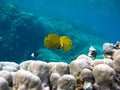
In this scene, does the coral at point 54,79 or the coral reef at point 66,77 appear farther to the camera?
the coral at point 54,79

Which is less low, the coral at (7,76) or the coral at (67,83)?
the coral at (7,76)

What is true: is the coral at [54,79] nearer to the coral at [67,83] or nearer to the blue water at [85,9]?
the coral at [67,83]

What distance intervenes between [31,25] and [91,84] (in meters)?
22.6

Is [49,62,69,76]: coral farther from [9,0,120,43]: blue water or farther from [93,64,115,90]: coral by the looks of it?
[9,0,120,43]: blue water

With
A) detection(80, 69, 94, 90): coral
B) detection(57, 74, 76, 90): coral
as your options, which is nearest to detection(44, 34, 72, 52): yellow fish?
detection(80, 69, 94, 90): coral

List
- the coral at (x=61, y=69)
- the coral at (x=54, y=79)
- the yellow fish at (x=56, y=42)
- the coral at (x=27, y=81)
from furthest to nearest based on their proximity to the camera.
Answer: the yellow fish at (x=56, y=42) → the coral at (x=61, y=69) → the coral at (x=54, y=79) → the coral at (x=27, y=81)

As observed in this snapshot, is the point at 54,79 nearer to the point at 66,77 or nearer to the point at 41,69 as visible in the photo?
the point at 41,69

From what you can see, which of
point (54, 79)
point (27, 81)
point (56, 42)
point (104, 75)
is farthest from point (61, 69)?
point (56, 42)

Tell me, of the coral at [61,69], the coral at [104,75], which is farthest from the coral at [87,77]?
the coral at [61,69]

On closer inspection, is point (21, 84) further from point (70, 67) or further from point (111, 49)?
point (111, 49)

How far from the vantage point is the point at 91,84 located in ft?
10.4

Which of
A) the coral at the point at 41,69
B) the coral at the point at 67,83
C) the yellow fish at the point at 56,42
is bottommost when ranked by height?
the coral at the point at 67,83

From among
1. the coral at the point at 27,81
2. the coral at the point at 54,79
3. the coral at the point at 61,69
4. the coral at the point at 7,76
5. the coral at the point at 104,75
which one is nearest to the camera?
the coral at the point at 27,81

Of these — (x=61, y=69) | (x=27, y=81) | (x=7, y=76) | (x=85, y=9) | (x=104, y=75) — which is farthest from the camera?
(x=85, y=9)
